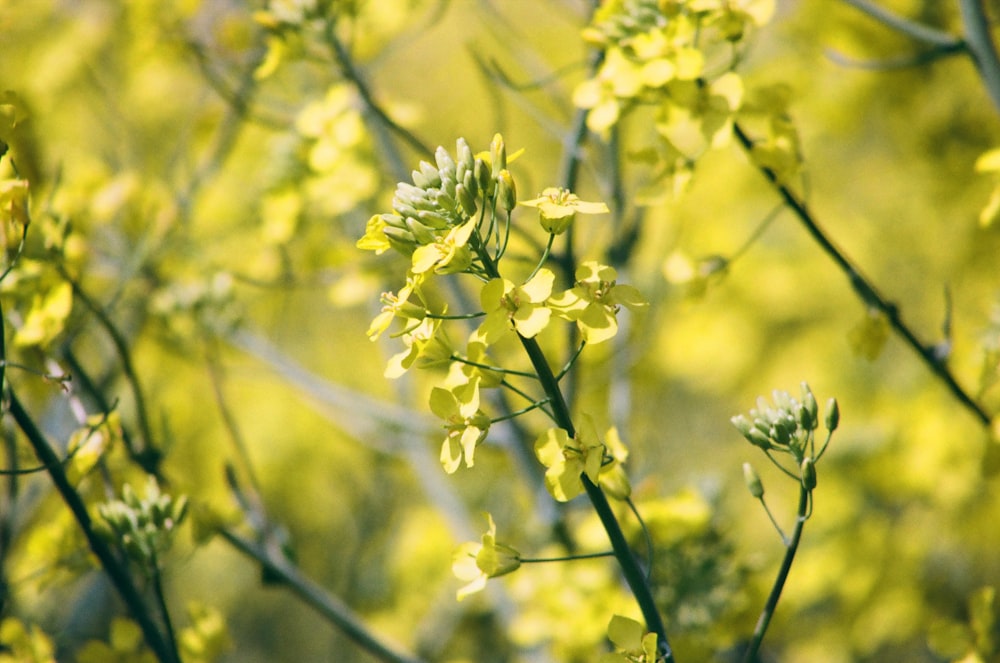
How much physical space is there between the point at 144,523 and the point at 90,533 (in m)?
0.11

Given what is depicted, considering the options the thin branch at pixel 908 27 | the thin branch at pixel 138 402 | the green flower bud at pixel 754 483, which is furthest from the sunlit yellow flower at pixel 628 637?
Answer: the thin branch at pixel 908 27

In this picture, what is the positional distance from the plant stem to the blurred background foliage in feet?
1.37

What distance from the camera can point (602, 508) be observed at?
3.74ft

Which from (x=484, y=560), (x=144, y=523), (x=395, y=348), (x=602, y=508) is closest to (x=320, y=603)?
(x=144, y=523)

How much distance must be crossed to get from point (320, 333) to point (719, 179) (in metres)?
3.18

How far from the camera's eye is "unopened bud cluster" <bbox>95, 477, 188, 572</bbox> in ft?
4.80

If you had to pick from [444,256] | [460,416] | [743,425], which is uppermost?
[444,256]

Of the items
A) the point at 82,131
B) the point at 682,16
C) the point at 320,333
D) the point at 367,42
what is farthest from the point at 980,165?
the point at 82,131

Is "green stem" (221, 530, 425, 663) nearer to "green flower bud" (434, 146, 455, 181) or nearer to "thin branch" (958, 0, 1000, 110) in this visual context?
"green flower bud" (434, 146, 455, 181)

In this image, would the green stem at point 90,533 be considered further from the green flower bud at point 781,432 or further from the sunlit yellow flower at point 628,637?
the green flower bud at point 781,432

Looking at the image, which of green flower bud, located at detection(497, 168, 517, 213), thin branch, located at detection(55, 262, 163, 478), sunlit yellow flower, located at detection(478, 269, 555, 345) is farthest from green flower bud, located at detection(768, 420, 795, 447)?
thin branch, located at detection(55, 262, 163, 478)

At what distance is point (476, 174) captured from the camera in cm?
115

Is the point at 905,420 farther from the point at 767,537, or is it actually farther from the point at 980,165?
the point at 980,165

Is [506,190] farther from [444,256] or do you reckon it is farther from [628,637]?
[628,637]
